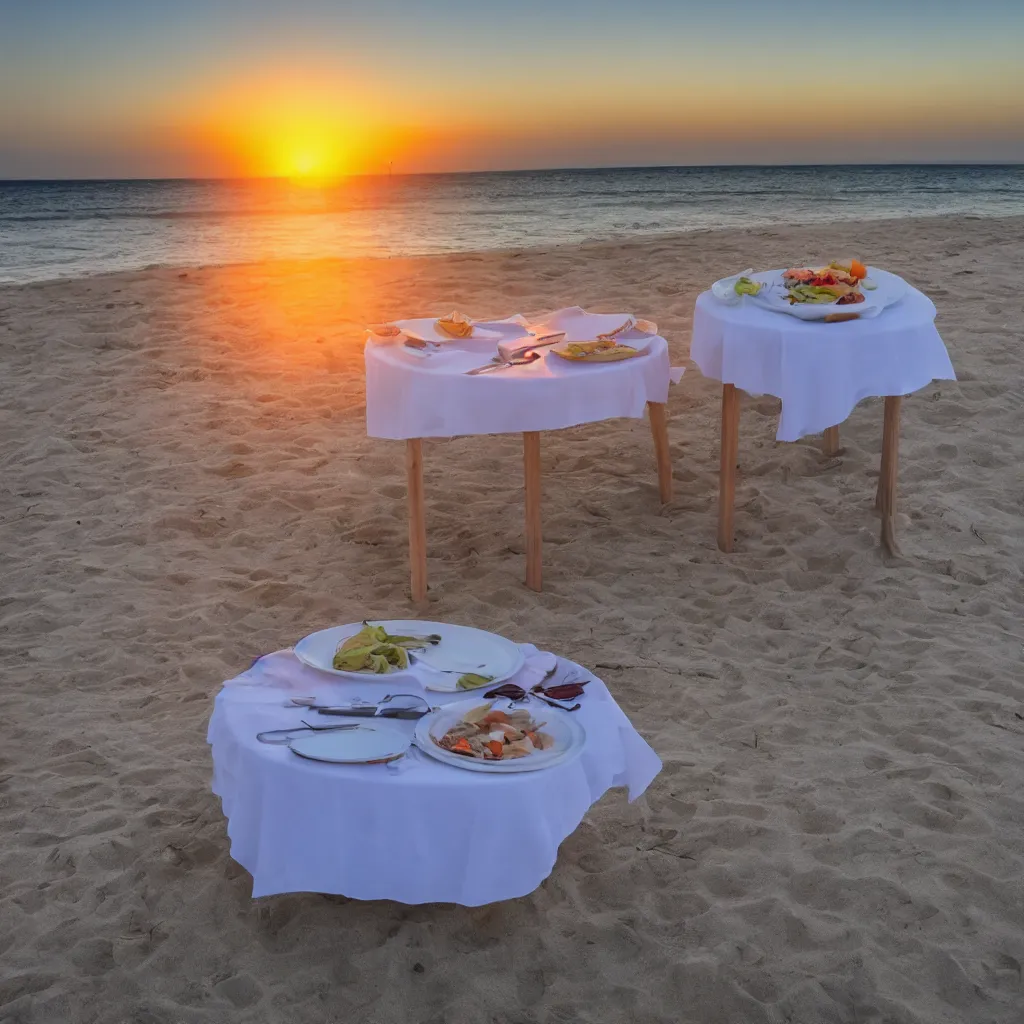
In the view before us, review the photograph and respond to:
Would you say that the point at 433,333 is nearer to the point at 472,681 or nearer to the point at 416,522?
the point at 416,522

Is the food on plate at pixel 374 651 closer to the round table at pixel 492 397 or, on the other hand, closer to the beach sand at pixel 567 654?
the beach sand at pixel 567 654

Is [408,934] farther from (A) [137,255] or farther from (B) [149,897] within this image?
(A) [137,255]

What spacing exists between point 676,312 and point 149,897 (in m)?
6.08

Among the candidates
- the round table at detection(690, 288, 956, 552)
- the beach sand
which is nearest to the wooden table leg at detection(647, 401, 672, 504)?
the beach sand

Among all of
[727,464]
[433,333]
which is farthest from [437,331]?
[727,464]

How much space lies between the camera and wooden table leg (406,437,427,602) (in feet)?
14.0

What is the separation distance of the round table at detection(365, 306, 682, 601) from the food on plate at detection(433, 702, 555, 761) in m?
1.58

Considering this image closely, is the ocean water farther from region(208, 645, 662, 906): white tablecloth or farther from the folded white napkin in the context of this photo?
region(208, 645, 662, 906): white tablecloth

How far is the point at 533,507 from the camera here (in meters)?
4.35

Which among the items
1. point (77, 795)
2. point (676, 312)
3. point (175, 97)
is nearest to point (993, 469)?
point (676, 312)

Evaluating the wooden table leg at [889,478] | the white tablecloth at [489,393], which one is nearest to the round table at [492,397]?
the white tablecloth at [489,393]

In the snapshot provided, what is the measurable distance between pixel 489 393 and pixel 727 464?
3.95 feet

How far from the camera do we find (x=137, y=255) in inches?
649

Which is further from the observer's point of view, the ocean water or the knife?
the ocean water
